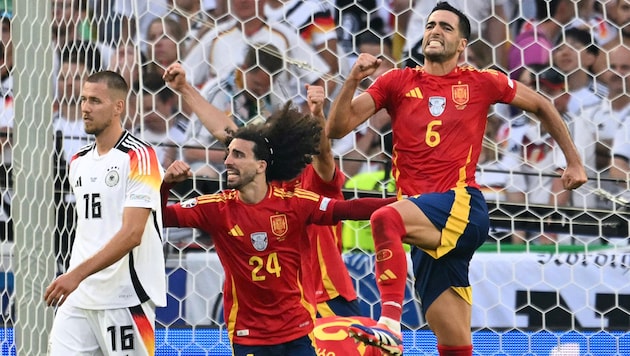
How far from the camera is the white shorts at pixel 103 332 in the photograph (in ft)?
14.1

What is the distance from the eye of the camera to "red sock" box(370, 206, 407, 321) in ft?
13.3

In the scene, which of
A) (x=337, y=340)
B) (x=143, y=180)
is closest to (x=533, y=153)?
(x=337, y=340)

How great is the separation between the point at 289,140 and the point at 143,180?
803mm

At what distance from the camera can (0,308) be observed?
17.7ft

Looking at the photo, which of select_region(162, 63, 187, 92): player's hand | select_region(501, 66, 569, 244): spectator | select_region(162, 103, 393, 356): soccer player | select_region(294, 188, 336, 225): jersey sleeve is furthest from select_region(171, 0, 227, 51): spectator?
select_region(294, 188, 336, 225): jersey sleeve

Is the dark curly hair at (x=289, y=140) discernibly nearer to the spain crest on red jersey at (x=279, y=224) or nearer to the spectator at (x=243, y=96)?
the spain crest on red jersey at (x=279, y=224)

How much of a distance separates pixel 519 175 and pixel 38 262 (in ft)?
8.04

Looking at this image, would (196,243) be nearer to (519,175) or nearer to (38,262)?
(38,262)

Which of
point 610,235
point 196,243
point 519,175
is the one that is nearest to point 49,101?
point 196,243

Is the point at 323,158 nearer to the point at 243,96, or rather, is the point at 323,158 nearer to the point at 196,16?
the point at 243,96

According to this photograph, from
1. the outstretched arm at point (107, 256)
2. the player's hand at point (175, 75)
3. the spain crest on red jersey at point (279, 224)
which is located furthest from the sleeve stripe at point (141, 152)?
the spain crest on red jersey at point (279, 224)

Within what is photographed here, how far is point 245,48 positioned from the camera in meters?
6.05

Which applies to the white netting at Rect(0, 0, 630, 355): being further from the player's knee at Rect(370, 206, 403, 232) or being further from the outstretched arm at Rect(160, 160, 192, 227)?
the player's knee at Rect(370, 206, 403, 232)

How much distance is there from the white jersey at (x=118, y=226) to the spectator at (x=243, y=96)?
1.51m
